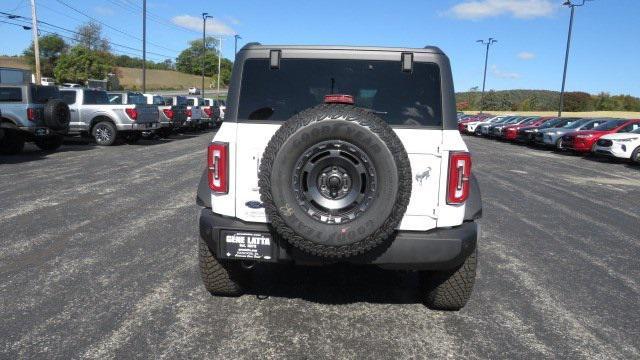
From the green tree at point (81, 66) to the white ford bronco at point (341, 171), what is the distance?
10410 centimetres

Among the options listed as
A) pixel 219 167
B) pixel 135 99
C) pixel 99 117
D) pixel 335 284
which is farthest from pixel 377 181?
pixel 135 99

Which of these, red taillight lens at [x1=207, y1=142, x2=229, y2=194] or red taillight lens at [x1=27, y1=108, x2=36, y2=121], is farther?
red taillight lens at [x1=27, y1=108, x2=36, y2=121]

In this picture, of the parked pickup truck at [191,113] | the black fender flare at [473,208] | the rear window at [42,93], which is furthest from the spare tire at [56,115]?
the black fender flare at [473,208]

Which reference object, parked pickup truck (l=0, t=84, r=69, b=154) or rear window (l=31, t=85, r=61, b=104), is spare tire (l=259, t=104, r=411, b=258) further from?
rear window (l=31, t=85, r=61, b=104)

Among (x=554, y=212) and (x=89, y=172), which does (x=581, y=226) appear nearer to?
(x=554, y=212)

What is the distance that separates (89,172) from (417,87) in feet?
30.3

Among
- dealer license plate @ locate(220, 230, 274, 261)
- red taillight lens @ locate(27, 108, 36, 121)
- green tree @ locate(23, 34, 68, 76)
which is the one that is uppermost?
green tree @ locate(23, 34, 68, 76)

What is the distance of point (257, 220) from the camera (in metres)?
3.37

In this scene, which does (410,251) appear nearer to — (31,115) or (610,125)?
(31,115)

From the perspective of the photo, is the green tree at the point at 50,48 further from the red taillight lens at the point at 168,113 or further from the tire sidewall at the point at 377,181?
the tire sidewall at the point at 377,181

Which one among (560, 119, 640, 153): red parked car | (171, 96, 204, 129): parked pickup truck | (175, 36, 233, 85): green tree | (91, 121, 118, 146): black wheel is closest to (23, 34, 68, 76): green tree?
(175, 36, 233, 85): green tree

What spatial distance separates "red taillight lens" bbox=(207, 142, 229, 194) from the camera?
3.35 meters

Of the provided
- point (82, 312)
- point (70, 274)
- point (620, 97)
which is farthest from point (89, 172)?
point (620, 97)

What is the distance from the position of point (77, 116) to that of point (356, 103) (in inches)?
627
